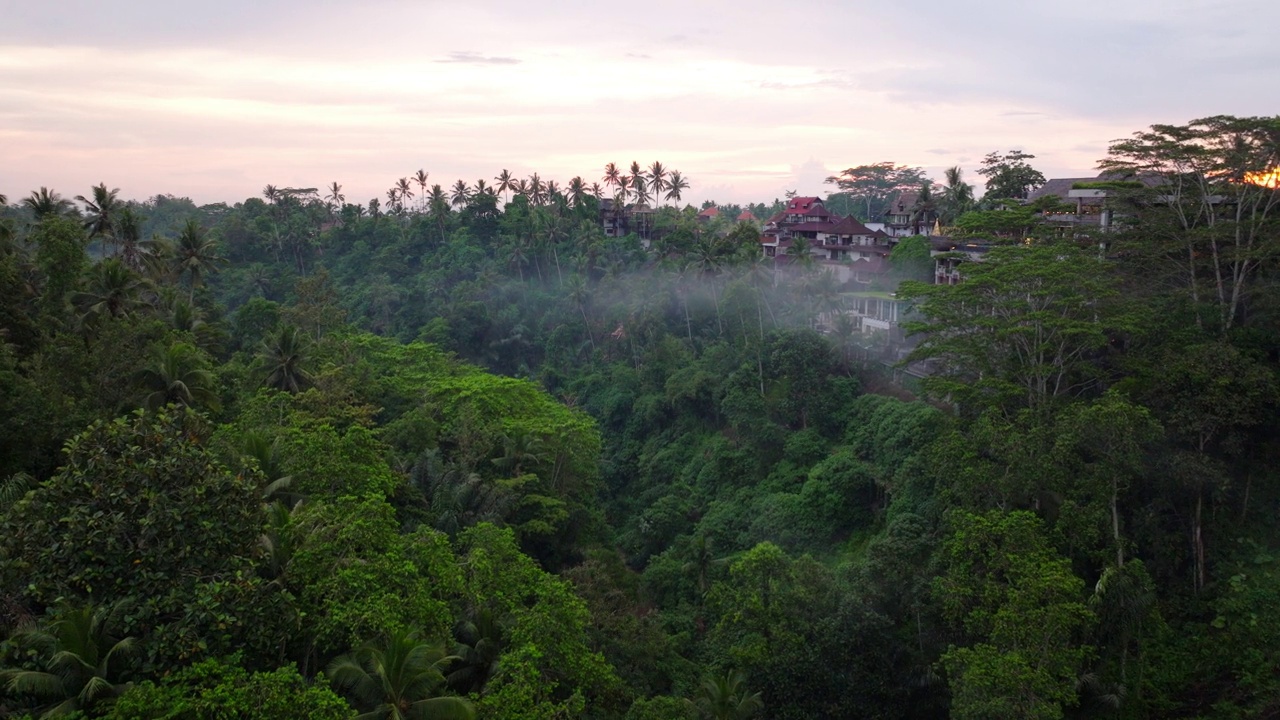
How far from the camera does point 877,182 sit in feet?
309

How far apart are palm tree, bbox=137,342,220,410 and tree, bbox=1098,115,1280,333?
28.3 m

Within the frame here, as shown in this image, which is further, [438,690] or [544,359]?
[544,359]

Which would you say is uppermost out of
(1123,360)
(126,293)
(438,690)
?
(126,293)

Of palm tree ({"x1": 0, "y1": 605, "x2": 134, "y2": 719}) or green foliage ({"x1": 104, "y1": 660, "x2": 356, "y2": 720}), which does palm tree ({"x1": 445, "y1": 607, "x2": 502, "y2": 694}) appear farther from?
palm tree ({"x1": 0, "y1": 605, "x2": 134, "y2": 719})

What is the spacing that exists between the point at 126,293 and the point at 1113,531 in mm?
30651

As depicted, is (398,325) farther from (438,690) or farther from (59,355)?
(438,690)

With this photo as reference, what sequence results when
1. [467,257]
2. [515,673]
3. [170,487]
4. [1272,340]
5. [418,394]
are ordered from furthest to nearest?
[467,257] < [418,394] < [1272,340] < [515,673] < [170,487]

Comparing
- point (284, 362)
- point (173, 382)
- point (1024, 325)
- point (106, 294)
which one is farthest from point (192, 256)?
point (1024, 325)

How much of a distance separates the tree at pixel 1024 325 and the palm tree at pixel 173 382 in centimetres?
2188

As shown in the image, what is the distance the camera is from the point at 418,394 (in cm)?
3678

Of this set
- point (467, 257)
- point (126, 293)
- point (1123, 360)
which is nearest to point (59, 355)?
point (126, 293)

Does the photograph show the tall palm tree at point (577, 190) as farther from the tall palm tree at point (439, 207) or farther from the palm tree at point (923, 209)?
the palm tree at point (923, 209)

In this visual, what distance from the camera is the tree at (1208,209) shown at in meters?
23.0

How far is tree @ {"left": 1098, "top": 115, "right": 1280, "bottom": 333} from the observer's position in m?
23.0
